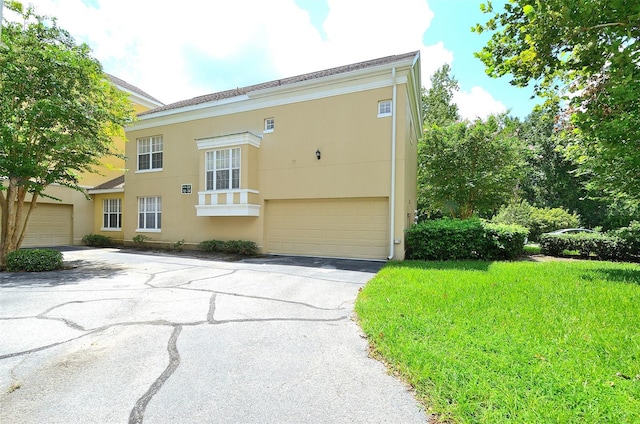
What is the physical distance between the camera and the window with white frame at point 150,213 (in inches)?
603

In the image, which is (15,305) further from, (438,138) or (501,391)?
(438,138)

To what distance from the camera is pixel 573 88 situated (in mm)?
8820

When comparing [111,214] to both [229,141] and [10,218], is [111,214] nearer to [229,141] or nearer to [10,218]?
[10,218]

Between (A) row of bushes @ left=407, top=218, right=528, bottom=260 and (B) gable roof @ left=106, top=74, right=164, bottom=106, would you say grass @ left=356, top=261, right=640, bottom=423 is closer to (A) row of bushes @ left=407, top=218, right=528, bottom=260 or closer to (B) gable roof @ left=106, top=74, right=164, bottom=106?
(A) row of bushes @ left=407, top=218, right=528, bottom=260

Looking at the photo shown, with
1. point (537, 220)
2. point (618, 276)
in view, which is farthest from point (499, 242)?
point (537, 220)

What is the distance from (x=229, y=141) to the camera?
41.3 ft

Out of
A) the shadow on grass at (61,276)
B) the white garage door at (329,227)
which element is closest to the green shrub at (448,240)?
the white garage door at (329,227)

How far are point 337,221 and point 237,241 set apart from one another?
425 centimetres

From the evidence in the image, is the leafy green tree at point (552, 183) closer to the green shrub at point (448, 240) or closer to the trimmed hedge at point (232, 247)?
the green shrub at point (448, 240)

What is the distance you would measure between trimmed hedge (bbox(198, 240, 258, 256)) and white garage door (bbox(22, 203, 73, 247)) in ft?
29.9

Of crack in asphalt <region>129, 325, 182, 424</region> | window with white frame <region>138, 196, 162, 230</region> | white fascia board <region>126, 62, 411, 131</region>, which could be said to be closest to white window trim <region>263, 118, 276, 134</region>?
white fascia board <region>126, 62, 411, 131</region>

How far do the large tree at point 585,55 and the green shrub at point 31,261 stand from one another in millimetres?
12669

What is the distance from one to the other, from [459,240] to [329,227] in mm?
4558

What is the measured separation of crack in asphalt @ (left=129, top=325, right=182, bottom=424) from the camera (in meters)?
2.45
